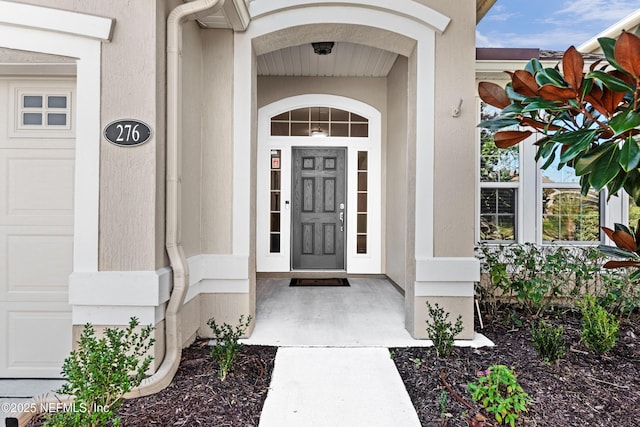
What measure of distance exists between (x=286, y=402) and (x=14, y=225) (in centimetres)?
207

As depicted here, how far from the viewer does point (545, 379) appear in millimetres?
2381

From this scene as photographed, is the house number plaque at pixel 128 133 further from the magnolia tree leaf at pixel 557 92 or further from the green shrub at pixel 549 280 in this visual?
the green shrub at pixel 549 280

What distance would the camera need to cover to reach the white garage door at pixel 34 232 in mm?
2414

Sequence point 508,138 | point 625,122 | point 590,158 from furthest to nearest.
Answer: point 508,138
point 590,158
point 625,122

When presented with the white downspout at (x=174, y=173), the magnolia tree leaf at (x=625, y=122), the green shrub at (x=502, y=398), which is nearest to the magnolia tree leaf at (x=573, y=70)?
the magnolia tree leaf at (x=625, y=122)

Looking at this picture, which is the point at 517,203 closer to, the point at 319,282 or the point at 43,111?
the point at 319,282

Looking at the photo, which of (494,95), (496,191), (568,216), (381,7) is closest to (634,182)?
(494,95)

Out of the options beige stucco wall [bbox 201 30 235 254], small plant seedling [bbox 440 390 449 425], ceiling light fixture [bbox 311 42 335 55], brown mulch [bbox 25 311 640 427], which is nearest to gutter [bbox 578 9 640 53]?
ceiling light fixture [bbox 311 42 335 55]

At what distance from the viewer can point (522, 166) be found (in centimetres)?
422

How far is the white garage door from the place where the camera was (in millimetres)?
2414

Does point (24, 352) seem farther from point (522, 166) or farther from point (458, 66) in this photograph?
point (522, 166)

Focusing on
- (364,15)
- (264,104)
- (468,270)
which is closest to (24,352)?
(468,270)

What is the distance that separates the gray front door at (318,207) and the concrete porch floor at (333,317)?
0.84 meters

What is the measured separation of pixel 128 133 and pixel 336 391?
1966 millimetres
